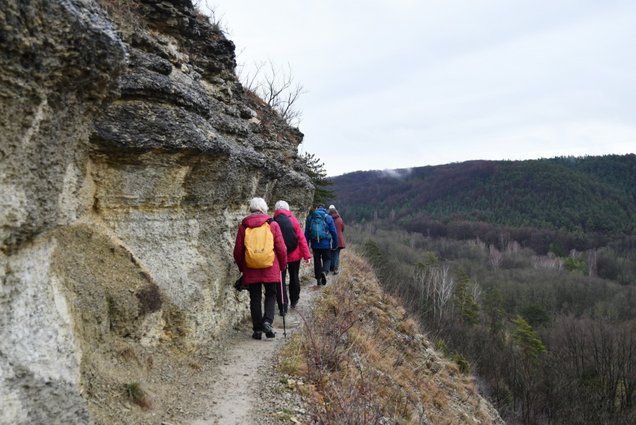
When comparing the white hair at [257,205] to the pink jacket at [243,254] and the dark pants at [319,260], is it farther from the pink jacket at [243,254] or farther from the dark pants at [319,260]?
the dark pants at [319,260]

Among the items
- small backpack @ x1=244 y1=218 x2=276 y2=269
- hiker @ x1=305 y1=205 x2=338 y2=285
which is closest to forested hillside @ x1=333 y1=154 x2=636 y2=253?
hiker @ x1=305 y1=205 x2=338 y2=285

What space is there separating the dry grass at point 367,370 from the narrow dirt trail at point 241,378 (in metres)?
0.32

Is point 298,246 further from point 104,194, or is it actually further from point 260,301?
point 104,194

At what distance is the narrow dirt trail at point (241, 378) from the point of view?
4.32m

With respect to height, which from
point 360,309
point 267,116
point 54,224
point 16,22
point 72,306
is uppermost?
point 267,116

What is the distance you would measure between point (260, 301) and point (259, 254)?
0.76 meters

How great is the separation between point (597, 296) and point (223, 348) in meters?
71.5

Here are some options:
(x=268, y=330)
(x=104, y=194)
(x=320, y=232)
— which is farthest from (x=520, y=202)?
(x=104, y=194)

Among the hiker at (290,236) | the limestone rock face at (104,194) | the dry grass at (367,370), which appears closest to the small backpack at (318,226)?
the dry grass at (367,370)

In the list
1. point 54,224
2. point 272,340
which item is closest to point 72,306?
point 54,224

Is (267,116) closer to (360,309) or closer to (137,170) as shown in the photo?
(360,309)

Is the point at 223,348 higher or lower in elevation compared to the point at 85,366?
lower

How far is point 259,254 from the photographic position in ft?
19.3

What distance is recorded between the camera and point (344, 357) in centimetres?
608
